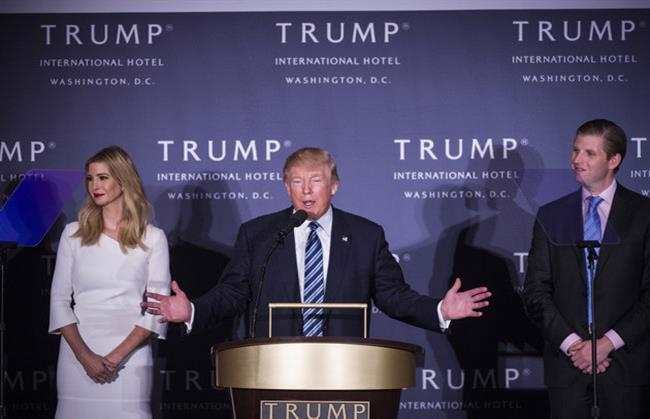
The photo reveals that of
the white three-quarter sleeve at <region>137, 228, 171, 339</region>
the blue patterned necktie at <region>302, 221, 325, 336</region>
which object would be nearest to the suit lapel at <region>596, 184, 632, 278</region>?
the blue patterned necktie at <region>302, 221, 325, 336</region>

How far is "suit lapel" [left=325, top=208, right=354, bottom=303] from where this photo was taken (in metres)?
4.67

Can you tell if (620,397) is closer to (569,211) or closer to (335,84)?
(569,211)

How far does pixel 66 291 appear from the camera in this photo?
197 inches

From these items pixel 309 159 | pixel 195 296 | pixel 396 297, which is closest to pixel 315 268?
pixel 396 297

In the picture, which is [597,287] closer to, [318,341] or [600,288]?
[600,288]

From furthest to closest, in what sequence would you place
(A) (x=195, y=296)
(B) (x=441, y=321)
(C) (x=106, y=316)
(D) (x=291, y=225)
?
(A) (x=195, y=296) < (C) (x=106, y=316) < (B) (x=441, y=321) < (D) (x=291, y=225)

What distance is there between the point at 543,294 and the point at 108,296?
6.70ft

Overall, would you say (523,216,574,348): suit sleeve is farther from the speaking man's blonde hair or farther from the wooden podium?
the wooden podium

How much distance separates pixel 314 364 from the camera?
328cm

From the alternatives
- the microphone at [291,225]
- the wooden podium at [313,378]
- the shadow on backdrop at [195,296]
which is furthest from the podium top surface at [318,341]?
the shadow on backdrop at [195,296]

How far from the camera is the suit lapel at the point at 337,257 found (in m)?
4.67

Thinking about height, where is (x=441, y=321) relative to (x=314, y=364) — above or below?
above

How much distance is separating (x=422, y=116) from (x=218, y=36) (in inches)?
52.5

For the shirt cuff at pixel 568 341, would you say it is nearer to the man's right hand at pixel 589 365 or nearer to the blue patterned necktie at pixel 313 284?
the man's right hand at pixel 589 365
